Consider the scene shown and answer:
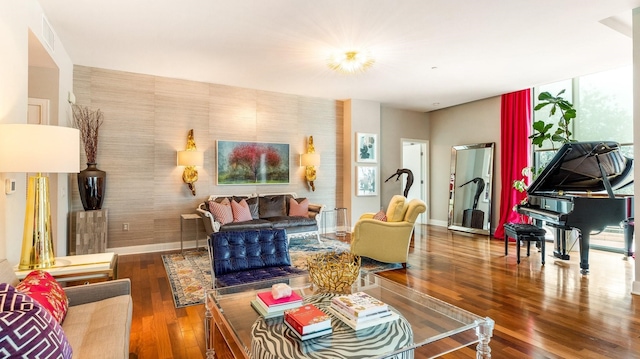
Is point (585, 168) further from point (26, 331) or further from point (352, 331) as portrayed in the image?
point (26, 331)

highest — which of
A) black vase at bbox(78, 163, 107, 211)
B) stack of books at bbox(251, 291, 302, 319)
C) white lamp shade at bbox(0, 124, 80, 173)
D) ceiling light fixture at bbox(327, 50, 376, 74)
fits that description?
ceiling light fixture at bbox(327, 50, 376, 74)

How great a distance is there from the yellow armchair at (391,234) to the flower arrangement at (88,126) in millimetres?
3981

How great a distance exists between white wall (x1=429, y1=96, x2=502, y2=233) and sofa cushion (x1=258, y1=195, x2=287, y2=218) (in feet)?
13.5

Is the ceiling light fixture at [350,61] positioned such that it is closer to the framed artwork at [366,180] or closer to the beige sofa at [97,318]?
the framed artwork at [366,180]

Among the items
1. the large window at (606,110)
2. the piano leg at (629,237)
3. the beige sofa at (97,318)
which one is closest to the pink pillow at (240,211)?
the beige sofa at (97,318)

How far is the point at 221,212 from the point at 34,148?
314 cm

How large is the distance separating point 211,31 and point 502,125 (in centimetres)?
576

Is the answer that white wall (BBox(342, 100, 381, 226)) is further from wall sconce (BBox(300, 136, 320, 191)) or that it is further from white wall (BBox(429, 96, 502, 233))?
white wall (BBox(429, 96, 502, 233))

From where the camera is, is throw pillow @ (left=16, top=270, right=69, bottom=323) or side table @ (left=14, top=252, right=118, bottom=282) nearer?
throw pillow @ (left=16, top=270, right=69, bottom=323)

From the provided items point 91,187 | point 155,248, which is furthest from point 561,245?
point 91,187

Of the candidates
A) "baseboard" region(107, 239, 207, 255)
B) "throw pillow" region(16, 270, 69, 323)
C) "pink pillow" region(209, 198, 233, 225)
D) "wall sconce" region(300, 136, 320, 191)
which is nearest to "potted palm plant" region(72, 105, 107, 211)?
"baseboard" region(107, 239, 207, 255)

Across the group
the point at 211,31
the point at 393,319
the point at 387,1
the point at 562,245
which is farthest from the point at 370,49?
the point at 562,245

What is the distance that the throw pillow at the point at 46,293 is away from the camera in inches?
66.2

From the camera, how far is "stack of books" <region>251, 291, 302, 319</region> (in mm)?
1950
